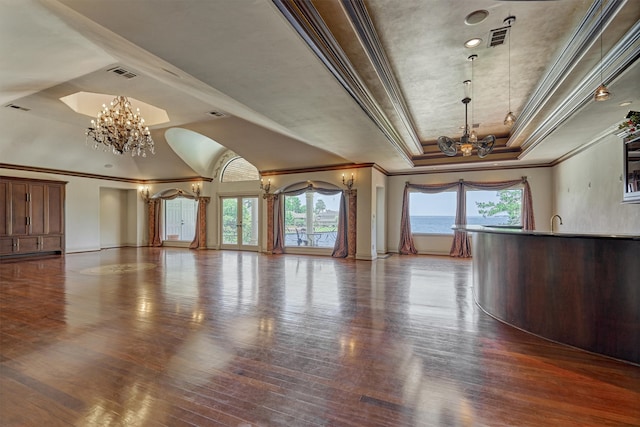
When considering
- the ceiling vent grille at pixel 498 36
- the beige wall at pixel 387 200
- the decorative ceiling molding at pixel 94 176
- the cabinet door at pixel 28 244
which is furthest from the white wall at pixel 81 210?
the ceiling vent grille at pixel 498 36

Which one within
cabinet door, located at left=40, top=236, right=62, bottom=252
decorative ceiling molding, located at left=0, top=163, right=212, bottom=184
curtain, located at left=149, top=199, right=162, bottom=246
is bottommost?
cabinet door, located at left=40, top=236, right=62, bottom=252


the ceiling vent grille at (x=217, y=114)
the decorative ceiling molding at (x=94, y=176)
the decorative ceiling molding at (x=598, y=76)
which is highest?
the ceiling vent grille at (x=217, y=114)

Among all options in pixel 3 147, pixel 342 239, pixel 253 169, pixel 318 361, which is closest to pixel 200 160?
pixel 253 169

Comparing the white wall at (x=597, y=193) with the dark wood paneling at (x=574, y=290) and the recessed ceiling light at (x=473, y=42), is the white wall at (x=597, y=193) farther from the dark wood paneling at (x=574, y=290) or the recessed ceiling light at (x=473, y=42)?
the recessed ceiling light at (x=473, y=42)

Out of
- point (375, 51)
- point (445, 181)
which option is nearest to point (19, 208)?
point (375, 51)

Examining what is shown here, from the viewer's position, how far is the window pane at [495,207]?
31.0 feet

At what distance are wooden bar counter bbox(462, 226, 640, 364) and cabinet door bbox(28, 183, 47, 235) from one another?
1228 cm

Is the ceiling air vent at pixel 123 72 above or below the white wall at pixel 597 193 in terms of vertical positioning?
above

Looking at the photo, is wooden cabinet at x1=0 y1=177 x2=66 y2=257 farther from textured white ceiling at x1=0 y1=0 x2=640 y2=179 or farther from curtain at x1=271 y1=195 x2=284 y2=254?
curtain at x1=271 y1=195 x2=284 y2=254

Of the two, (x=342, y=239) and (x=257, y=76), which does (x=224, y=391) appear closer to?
(x=257, y=76)

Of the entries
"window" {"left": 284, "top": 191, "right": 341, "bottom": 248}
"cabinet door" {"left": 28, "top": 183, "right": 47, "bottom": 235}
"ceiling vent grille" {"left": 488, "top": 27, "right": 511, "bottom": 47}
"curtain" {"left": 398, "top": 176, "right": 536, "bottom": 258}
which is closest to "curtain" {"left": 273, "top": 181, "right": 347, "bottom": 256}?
"window" {"left": 284, "top": 191, "right": 341, "bottom": 248}

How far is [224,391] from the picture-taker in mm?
2166

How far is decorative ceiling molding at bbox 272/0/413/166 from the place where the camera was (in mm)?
2437

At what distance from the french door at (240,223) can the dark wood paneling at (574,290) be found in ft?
28.9
